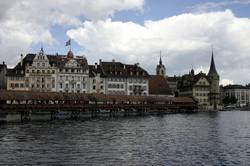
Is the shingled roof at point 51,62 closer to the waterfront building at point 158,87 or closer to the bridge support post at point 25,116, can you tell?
the waterfront building at point 158,87

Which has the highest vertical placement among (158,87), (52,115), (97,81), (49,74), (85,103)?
(49,74)

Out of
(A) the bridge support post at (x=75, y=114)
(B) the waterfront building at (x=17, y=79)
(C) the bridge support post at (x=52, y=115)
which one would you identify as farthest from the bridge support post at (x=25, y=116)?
(B) the waterfront building at (x=17, y=79)

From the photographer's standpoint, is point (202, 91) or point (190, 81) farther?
point (190, 81)

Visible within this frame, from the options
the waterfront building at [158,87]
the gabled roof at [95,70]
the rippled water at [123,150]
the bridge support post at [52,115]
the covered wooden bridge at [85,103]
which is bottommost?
the rippled water at [123,150]

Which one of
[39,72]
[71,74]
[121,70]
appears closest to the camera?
[39,72]

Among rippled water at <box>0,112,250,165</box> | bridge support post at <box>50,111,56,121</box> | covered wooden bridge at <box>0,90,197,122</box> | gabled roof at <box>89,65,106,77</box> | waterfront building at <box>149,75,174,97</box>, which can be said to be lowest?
rippled water at <box>0,112,250,165</box>

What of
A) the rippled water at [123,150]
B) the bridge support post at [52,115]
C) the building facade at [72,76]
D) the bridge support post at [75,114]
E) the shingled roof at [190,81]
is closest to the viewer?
the rippled water at [123,150]

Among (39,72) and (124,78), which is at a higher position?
(39,72)

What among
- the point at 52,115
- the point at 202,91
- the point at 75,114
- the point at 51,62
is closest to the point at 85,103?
the point at 75,114

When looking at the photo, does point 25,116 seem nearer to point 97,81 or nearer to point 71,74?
point 71,74

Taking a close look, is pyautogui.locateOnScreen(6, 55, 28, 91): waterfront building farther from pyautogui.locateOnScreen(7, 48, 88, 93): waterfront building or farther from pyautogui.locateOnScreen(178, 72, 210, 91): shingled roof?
pyautogui.locateOnScreen(178, 72, 210, 91): shingled roof

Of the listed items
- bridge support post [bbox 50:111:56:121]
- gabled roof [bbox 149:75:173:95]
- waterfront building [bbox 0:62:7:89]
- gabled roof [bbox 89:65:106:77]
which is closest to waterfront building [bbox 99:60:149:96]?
gabled roof [bbox 89:65:106:77]

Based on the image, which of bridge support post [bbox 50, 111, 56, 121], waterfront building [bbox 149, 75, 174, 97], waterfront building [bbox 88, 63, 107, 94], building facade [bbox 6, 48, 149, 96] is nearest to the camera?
bridge support post [bbox 50, 111, 56, 121]

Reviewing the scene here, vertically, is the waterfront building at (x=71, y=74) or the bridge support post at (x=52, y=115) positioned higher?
the waterfront building at (x=71, y=74)
